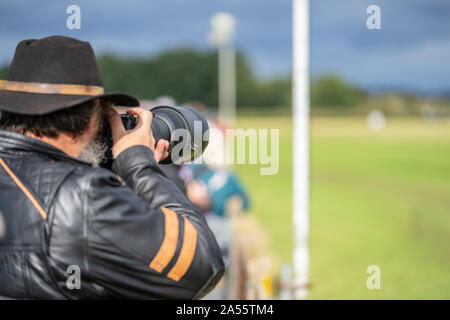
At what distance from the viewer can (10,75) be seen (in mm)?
1784

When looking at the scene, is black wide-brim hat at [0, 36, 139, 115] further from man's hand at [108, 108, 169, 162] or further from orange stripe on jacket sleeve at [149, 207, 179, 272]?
orange stripe on jacket sleeve at [149, 207, 179, 272]

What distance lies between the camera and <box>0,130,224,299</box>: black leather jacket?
5.06ft

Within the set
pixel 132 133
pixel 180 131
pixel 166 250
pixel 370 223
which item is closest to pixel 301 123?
pixel 180 131

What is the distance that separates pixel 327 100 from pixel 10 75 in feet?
330

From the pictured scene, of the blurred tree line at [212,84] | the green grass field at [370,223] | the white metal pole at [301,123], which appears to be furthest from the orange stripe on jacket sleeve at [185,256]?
the blurred tree line at [212,84]

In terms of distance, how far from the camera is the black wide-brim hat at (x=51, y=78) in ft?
5.51

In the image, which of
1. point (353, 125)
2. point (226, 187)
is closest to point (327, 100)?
point (353, 125)

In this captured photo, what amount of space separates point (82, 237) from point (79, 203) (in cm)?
10

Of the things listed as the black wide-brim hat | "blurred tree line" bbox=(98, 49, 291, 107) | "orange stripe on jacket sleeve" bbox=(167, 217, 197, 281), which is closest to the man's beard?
the black wide-brim hat

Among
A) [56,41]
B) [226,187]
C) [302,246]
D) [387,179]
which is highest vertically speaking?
[56,41]

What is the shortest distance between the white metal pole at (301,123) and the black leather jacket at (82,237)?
3.56m

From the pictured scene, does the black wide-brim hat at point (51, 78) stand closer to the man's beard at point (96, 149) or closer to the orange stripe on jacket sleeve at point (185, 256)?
the man's beard at point (96, 149)
